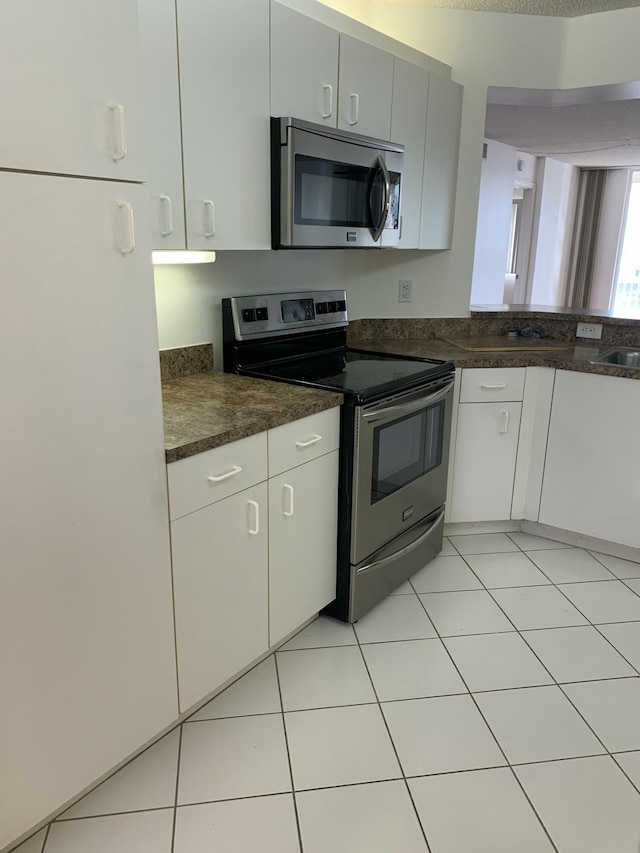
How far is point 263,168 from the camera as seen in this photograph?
2.03 meters

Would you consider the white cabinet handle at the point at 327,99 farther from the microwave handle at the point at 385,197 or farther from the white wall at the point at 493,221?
the white wall at the point at 493,221

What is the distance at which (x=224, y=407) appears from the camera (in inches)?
75.2

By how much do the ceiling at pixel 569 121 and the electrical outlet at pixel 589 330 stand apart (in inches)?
44.2

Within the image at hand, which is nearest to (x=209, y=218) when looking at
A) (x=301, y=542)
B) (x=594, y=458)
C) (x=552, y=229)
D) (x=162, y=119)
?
(x=162, y=119)

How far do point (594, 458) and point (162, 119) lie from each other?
7.34 feet

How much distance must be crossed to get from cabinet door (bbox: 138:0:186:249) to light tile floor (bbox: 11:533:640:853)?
1447 mm

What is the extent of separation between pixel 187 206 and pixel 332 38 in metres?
0.91

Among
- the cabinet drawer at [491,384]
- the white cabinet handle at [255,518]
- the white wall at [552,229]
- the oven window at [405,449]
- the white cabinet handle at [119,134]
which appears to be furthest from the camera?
the white wall at [552,229]

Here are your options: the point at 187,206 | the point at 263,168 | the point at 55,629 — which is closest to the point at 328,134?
the point at 263,168

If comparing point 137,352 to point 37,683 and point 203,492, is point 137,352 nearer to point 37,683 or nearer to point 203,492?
point 203,492

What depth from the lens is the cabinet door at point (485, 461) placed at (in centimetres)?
290

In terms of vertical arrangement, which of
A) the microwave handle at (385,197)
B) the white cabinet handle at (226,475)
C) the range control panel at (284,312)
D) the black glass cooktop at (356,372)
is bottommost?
the white cabinet handle at (226,475)

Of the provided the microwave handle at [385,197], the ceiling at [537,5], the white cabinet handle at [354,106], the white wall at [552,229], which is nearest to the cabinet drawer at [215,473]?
the microwave handle at [385,197]

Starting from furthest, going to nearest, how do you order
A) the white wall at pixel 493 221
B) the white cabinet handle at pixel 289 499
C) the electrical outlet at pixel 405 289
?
the white wall at pixel 493 221 → the electrical outlet at pixel 405 289 → the white cabinet handle at pixel 289 499
